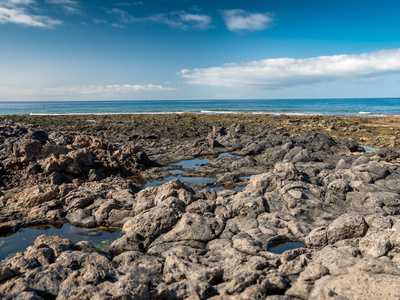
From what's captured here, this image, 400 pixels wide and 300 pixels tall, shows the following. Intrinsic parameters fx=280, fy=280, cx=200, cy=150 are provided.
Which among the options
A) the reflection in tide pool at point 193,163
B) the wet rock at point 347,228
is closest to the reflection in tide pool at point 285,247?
the wet rock at point 347,228

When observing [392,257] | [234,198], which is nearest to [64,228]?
[234,198]

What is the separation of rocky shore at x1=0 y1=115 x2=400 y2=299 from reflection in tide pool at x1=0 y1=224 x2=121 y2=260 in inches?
16.2

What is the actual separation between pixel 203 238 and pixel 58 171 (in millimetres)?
11840

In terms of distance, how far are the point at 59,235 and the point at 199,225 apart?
628cm

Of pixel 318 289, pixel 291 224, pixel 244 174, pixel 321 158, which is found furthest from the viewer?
pixel 321 158

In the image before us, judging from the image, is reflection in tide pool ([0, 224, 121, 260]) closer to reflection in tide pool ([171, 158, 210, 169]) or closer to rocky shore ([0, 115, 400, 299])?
rocky shore ([0, 115, 400, 299])

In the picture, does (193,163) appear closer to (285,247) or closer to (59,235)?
(59,235)

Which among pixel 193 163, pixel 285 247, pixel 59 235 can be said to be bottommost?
pixel 59 235

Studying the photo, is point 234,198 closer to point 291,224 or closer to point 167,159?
point 291,224

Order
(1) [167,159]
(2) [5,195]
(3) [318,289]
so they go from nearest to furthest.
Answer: (3) [318,289] < (2) [5,195] < (1) [167,159]

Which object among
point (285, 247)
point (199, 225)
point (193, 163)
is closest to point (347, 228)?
point (285, 247)

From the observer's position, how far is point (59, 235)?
1220cm

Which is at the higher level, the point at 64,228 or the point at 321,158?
the point at 321,158

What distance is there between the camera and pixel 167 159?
86.8 ft
